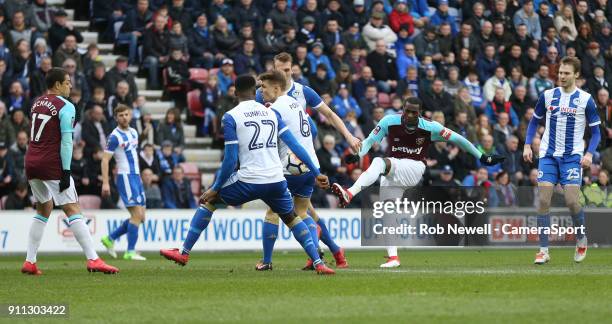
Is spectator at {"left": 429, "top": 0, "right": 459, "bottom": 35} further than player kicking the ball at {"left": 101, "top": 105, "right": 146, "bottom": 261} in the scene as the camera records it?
Yes

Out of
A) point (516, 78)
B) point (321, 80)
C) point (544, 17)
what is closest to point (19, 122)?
point (321, 80)

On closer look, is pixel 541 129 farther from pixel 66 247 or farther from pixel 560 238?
pixel 66 247

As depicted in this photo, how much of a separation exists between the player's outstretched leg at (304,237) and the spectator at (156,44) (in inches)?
544

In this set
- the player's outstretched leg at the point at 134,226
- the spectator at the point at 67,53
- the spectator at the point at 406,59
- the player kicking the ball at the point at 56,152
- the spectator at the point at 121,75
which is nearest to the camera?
the player kicking the ball at the point at 56,152

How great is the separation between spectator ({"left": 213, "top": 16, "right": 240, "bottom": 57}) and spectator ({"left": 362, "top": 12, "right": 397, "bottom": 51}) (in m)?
4.07

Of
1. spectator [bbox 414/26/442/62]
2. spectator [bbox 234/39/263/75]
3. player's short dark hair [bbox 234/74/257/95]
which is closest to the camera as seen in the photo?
player's short dark hair [bbox 234/74/257/95]

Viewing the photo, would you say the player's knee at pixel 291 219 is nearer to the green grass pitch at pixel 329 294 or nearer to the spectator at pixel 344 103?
the green grass pitch at pixel 329 294

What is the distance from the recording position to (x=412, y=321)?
9.41 m

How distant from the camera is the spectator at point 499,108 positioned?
3081 centimetres

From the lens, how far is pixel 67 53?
2555 cm

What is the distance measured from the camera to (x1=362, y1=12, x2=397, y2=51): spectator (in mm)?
30734

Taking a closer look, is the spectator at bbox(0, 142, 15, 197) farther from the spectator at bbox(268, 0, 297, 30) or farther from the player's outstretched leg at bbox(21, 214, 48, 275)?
the player's outstretched leg at bbox(21, 214, 48, 275)

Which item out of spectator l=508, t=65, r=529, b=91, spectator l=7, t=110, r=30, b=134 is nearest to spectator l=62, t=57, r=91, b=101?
spectator l=7, t=110, r=30, b=134

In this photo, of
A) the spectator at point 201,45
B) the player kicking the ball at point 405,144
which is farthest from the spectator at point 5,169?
the player kicking the ball at point 405,144
